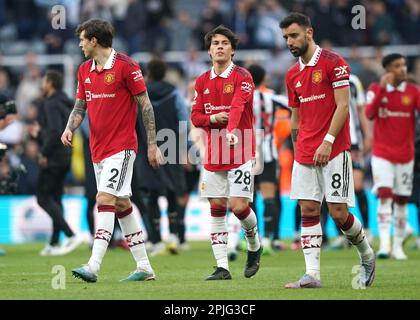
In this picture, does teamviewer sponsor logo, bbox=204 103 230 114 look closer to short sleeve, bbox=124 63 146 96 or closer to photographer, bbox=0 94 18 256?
short sleeve, bbox=124 63 146 96

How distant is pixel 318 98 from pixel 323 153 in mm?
578

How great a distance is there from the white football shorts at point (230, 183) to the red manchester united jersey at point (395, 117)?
174 inches

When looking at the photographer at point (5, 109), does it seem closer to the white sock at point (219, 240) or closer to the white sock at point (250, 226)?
the white sock at point (219, 240)

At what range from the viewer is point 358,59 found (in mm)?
24953

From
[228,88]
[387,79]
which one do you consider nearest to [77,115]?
[228,88]

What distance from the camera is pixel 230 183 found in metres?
11.8

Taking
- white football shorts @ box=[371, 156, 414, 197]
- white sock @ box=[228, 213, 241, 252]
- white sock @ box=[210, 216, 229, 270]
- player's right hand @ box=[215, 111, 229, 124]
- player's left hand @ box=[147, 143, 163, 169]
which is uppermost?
player's right hand @ box=[215, 111, 229, 124]

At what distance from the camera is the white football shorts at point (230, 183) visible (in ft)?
38.7

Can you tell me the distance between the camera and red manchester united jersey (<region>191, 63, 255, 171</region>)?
11758mm

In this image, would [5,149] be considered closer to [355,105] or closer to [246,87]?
[246,87]

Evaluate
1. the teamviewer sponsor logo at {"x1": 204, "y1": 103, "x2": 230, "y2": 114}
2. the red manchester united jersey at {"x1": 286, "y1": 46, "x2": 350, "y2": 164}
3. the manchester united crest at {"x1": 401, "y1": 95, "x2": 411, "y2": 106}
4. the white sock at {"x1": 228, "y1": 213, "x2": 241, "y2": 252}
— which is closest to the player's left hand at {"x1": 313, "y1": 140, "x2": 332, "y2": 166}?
the red manchester united jersey at {"x1": 286, "y1": 46, "x2": 350, "y2": 164}

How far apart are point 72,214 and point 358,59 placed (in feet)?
24.4

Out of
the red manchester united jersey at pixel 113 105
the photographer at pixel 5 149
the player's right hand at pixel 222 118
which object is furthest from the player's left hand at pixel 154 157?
the photographer at pixel 5 149
